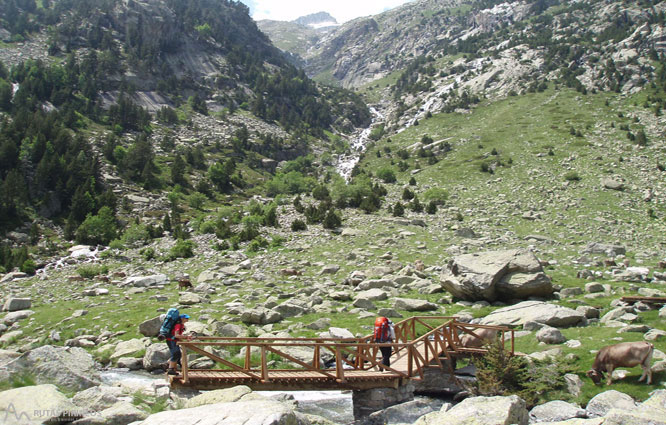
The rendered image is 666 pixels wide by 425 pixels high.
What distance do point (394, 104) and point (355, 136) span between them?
74.8 feet

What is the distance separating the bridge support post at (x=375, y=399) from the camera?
39.9 ft

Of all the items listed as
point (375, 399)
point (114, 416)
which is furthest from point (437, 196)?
point (114, 416)

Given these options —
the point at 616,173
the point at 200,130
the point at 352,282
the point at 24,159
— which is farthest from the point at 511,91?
the point at 24,159

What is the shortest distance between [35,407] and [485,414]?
9.41 metres

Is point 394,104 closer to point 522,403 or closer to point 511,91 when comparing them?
point 511,91

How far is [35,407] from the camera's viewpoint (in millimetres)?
7895

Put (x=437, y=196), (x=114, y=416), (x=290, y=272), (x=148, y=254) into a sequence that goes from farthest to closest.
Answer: (x=437, y=196) → (x=148, y=254) → (x=290, y=272) → (x=114, y=416)

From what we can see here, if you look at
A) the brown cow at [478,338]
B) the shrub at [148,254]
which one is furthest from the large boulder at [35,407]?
the shrub at [148,254]

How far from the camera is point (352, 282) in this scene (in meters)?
23.8

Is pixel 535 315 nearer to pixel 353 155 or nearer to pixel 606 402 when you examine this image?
pixel 606 402

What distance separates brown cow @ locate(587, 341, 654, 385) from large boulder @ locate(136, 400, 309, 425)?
848 centimetres

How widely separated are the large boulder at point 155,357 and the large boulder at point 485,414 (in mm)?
9682

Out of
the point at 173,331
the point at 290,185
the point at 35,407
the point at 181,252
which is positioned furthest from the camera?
the point at 290,185

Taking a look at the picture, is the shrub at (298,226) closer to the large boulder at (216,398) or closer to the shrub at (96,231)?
the shrub at (96,231)
